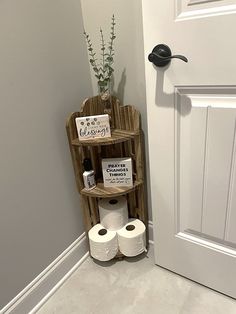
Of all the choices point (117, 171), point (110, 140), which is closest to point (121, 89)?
point (110, 140)

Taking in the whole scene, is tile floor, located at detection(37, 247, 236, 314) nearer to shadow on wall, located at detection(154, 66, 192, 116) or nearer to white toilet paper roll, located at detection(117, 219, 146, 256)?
white toilet paper roll, located at detection(117, 219, 146, 256)

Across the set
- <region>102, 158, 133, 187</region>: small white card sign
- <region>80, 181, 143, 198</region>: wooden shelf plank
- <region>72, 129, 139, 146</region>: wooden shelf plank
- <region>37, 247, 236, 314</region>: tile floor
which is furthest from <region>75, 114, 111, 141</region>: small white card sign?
<region>37, 247, 236, 314</region>: tile floor

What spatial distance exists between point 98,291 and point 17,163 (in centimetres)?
67

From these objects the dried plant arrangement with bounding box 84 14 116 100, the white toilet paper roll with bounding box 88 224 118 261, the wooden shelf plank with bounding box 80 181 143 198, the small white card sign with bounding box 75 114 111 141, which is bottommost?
the white toilet paper roll with bounding box 88 224 118 261

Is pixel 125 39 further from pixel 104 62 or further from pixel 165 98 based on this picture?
pixel 165 98

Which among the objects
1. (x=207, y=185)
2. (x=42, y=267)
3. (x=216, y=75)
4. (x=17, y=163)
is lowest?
(x=42, y=267)

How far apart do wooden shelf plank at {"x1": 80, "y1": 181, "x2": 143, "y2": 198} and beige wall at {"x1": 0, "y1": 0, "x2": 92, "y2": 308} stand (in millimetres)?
117

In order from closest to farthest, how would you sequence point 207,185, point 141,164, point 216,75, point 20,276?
point 216,75
point 207,185
point 20,276
point 141,164

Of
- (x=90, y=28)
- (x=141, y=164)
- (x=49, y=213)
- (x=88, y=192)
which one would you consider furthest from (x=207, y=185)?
(x=90, y=28)

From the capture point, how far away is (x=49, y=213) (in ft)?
3.54

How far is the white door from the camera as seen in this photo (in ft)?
2.37

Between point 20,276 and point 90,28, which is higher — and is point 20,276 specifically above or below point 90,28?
below

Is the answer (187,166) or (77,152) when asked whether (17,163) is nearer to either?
(77,152)

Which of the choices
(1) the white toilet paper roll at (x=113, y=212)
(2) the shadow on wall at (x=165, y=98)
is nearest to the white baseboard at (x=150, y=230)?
(1) the white toilet paper roll at (x=113, y=212)
